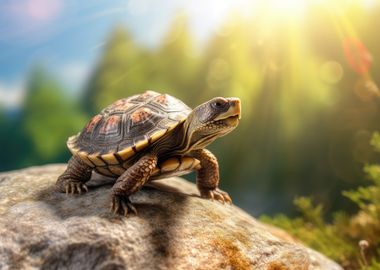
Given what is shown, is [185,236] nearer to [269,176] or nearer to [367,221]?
[367,221]

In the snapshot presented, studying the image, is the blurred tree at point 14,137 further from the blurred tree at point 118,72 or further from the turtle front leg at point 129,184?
the turtle front leg at point 129,184

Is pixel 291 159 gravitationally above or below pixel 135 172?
below

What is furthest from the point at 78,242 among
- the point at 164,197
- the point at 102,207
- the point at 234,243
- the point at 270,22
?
the point at 270,22

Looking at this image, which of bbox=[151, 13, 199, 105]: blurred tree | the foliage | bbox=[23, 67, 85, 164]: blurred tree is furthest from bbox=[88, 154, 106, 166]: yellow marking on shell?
bbox=[23, 67, 85, 164]: blurred tree

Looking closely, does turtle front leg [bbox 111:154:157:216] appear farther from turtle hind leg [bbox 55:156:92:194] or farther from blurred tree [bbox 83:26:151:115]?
blurred tree [bbox 83:26:151:115]

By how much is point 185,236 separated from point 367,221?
249 centimetres

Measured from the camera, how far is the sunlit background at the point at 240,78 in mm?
5969

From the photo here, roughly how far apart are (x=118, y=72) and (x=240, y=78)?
2.23 m

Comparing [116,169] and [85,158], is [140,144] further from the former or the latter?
[85,158]

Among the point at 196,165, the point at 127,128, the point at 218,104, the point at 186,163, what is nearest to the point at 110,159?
the point at 127,128

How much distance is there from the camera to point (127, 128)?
2297mm

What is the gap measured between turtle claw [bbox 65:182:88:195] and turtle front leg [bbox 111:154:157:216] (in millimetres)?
419

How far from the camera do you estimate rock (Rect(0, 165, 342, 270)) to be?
173cm

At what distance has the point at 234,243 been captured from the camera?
1.97 m
